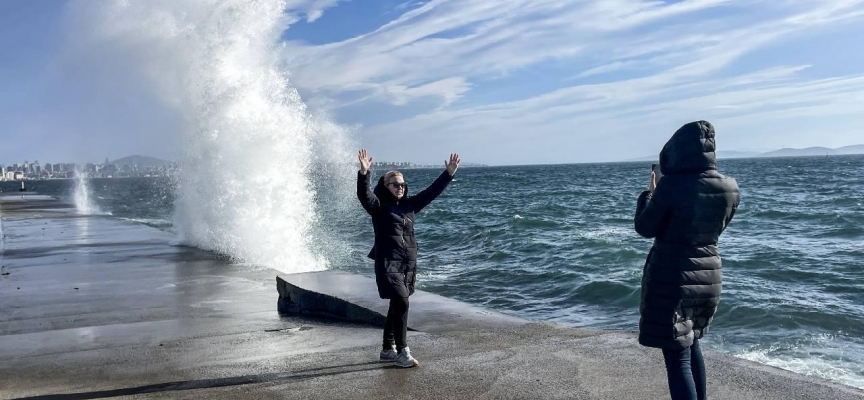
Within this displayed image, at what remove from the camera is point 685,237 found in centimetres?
387

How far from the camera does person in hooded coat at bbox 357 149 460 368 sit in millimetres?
5438

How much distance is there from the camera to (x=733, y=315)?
32.8ft

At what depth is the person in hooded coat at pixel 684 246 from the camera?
12.6 feet

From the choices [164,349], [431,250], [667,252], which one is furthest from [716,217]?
[431,250]

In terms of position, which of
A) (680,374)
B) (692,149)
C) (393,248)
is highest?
(692,149)

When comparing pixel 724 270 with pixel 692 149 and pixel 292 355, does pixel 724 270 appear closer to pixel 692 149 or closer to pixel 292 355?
pixel 292 355

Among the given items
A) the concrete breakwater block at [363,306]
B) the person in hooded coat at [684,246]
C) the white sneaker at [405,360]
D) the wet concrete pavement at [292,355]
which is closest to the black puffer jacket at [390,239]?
the white sneaker at [405,360]

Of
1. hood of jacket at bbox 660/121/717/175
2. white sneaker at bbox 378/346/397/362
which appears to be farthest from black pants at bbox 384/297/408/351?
hood of jacket at bbox 660/121/717/175

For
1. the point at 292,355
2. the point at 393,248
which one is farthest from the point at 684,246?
the point at 292,355

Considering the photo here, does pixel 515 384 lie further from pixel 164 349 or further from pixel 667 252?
pixel 164 349

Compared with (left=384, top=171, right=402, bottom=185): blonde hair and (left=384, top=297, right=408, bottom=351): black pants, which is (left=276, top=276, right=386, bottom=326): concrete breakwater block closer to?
(left=384, top=297, right=408, bottom=351): black pants

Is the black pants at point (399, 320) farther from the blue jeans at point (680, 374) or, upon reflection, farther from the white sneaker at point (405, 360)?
the blue jeans at point (680, 374)

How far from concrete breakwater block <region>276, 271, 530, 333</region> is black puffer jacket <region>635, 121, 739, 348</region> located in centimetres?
293

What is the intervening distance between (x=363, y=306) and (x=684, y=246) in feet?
13.0
